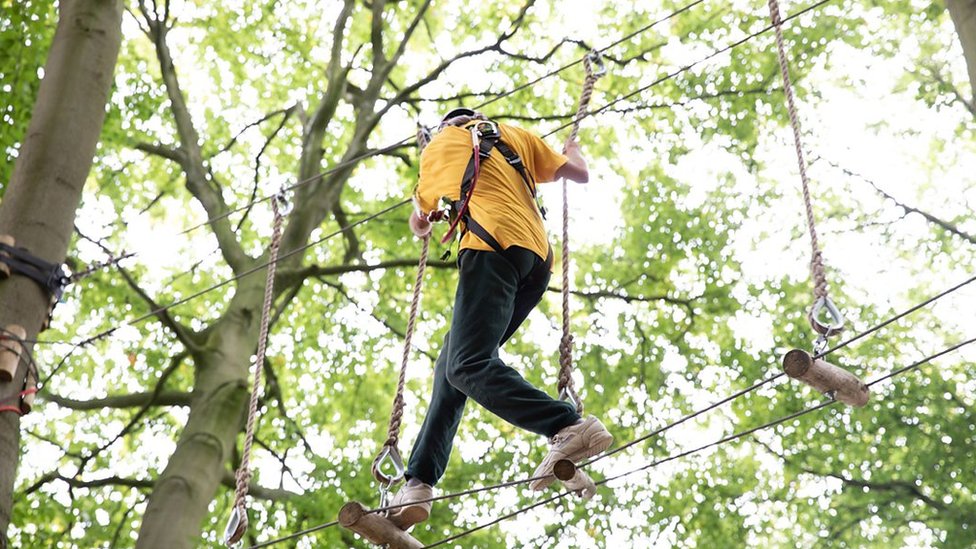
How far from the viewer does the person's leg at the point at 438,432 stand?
381cm

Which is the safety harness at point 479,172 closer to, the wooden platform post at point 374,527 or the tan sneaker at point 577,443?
the tan sneaker at point 577,443

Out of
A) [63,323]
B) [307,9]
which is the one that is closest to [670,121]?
[307,9]

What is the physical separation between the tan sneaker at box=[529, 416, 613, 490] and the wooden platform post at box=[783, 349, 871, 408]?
572 millimetres

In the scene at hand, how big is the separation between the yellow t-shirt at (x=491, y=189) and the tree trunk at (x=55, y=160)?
1.91 metres

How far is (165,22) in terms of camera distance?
1024cm

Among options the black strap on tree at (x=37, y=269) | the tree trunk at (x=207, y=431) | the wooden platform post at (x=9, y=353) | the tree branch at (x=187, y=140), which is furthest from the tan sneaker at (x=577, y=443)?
the tree branch at (x=187, y=140)

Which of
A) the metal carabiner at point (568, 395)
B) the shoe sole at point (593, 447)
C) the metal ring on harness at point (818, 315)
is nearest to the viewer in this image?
the metal ring on harness at point (818, 315)

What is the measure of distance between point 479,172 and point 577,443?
1.01 metres

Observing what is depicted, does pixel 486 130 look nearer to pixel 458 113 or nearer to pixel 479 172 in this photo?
pixel 479 172

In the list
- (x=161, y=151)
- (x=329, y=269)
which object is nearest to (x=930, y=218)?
(x=329, y=269)

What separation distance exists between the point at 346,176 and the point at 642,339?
9.93ft

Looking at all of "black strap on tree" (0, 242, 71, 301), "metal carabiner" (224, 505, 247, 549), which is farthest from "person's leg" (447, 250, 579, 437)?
"black strap on tree" (0, 242, 71, 301)

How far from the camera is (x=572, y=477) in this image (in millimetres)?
3295

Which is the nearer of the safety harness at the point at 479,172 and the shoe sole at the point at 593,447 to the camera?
the shoe sole at the point at 593,447
